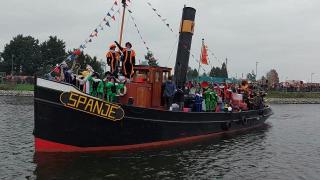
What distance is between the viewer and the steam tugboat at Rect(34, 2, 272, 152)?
13406mm

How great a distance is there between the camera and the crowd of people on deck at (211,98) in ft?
55.1

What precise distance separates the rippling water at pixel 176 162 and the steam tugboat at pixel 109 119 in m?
0.42

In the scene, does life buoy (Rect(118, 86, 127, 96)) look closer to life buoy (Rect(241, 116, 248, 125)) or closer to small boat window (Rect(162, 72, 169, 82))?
small boat window (Rect(162, 72, 169, 82))

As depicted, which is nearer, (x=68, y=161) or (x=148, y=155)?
(x=68, y=161)

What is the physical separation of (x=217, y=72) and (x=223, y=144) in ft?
229

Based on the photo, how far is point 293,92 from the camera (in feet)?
217

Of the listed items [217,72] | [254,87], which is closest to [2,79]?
[217,72]

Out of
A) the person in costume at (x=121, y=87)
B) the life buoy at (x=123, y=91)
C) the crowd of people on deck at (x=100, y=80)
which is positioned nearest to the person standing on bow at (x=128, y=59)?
the crowd of people on deck at (x=100, y=80)

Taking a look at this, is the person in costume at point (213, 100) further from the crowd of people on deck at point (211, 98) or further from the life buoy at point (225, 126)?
the life buoy at point (225, 126)

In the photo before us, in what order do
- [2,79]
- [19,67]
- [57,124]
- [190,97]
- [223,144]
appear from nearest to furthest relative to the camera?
[57,124], [223,144], [190,97], [2,79], [19,67]

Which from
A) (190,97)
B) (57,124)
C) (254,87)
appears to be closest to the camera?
(57,124)

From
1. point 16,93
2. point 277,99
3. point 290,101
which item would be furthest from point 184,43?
point 290,101

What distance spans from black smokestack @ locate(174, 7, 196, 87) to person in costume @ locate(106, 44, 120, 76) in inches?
172

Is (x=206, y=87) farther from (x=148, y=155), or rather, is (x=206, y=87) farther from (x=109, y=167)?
(x=109, y=167)
